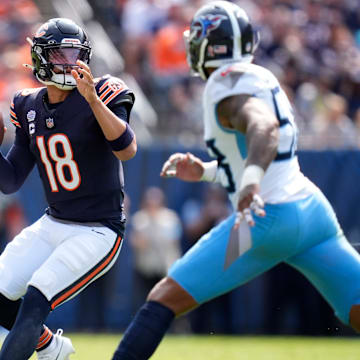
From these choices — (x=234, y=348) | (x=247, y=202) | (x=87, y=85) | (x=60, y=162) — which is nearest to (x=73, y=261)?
(x=60, y=162)

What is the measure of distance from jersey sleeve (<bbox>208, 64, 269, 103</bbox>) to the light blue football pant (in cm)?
55

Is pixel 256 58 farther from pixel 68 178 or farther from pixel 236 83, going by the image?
pixel 236 83

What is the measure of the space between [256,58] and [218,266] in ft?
24.7

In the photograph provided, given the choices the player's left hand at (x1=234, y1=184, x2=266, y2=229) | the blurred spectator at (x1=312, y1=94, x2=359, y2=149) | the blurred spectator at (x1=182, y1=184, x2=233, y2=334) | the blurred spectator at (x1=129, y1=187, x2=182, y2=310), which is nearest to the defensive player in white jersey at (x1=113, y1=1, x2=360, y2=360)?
the player's left hand at (x1=234, y1=184, x2=266, y2=229)

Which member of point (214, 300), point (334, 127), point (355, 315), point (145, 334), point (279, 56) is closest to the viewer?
point (145, 334)

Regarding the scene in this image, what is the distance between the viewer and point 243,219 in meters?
3.98

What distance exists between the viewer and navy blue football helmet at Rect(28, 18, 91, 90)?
453 centimetres

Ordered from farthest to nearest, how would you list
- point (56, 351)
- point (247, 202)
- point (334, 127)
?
point (334, 127), point (56, 351), point (247, 202)

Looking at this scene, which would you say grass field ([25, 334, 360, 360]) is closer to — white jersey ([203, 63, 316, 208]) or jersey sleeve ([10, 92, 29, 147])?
jersey sleeve ([10, 92, 29, 147])

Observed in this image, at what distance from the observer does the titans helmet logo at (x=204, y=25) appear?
13.9 ft

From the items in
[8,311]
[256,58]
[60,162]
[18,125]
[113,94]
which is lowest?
[256,58]

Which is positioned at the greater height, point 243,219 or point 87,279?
point 243,219

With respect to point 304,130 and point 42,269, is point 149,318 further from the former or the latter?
point 304,130

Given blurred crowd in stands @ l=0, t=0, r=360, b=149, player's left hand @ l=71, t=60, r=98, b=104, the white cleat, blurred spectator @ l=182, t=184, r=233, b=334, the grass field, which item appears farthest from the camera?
blurred crowd in stands @ l=0, t=0, r=360, b=149
